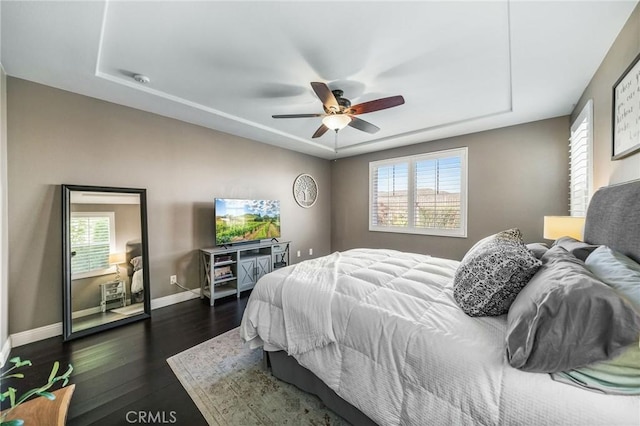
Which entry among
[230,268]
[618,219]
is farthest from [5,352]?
[618,219]

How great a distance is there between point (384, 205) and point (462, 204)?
139 cm

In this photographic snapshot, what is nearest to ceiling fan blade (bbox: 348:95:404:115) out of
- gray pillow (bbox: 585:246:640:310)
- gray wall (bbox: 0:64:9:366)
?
gray pillow (bbox: 585:246:640:310)

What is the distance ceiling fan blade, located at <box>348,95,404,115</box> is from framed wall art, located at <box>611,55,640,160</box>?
137cm

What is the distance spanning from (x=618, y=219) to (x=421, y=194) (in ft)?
10.1

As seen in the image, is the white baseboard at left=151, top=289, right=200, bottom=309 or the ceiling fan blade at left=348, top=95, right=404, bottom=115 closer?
the ceiling fan blade at left=348, top=95, right=404, bottom=115

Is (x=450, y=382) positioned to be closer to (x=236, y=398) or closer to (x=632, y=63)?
(x=236, y=398)

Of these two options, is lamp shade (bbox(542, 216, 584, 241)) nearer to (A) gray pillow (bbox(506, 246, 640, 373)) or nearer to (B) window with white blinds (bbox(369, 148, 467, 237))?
(B) window with white blinds (bbox(369, 148, 467, 237))

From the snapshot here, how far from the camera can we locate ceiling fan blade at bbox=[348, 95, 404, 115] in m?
2.14

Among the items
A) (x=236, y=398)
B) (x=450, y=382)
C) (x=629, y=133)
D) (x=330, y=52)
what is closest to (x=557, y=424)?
(x=450, y=382)

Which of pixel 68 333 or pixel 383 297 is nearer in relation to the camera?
pixel 383 297

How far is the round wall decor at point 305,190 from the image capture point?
5008 mm

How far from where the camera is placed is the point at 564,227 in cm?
225

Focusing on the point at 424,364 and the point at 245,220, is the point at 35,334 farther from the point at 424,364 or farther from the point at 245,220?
the point at 424,364

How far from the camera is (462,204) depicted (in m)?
3.96
